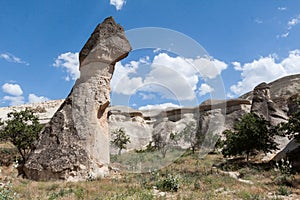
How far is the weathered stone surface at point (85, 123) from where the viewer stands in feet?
33.0

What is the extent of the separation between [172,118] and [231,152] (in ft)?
A: 95.5

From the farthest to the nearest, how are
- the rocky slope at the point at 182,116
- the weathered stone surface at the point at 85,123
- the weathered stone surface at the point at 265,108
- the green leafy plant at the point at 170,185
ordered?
the rocky slope at the point at 182,116 < the weathered stone surface at the point at 265,108 < the weathered stone surface at the point at 85,123 < the green leafy plant at the point at 170,185

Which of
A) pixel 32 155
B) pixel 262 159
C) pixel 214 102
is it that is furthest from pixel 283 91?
pixel 32 155

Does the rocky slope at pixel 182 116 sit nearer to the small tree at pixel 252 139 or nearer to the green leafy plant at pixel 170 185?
the small tree at pixel 252 139

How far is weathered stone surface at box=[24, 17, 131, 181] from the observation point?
33.0ft

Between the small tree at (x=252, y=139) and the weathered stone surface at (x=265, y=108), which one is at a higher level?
the weathered stone surface at (x=265, y=108)

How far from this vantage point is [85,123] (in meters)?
10.8

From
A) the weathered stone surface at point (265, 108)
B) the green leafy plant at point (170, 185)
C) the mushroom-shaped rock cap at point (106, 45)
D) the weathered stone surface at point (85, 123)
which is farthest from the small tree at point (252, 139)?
the green leafy plant at point (170, 185)

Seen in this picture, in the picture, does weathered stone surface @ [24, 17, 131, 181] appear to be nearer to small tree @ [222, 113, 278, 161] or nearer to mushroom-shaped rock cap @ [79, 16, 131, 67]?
mushroom-shaped rock cap @ [79, 16, 131, 67]

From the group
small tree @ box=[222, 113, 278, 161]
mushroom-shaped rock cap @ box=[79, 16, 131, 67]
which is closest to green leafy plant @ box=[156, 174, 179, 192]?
mushroom-shaped rock cap @ box=[79, 16, 131, 67]

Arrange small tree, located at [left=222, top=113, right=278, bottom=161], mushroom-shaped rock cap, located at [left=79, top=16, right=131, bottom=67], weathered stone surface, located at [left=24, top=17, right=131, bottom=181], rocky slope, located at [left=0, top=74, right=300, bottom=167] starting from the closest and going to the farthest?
1. weathered stone surface, located at [left=24, top=17, right=131, bottom=181]
2. mushroom-shaped rock cap, located at [left=79, top=16, right=131, bottom=67]
3. small tree, located at [left=222, top=113, right=278, bottom=161]
4. rocky slope, located at [left=0, top=74, right=300, bottom=167]

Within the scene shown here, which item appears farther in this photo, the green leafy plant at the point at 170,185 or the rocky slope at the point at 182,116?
the rocky slope at the point at 182,116

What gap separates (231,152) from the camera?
17.8 meters

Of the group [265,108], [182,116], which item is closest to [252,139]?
[265,108]
